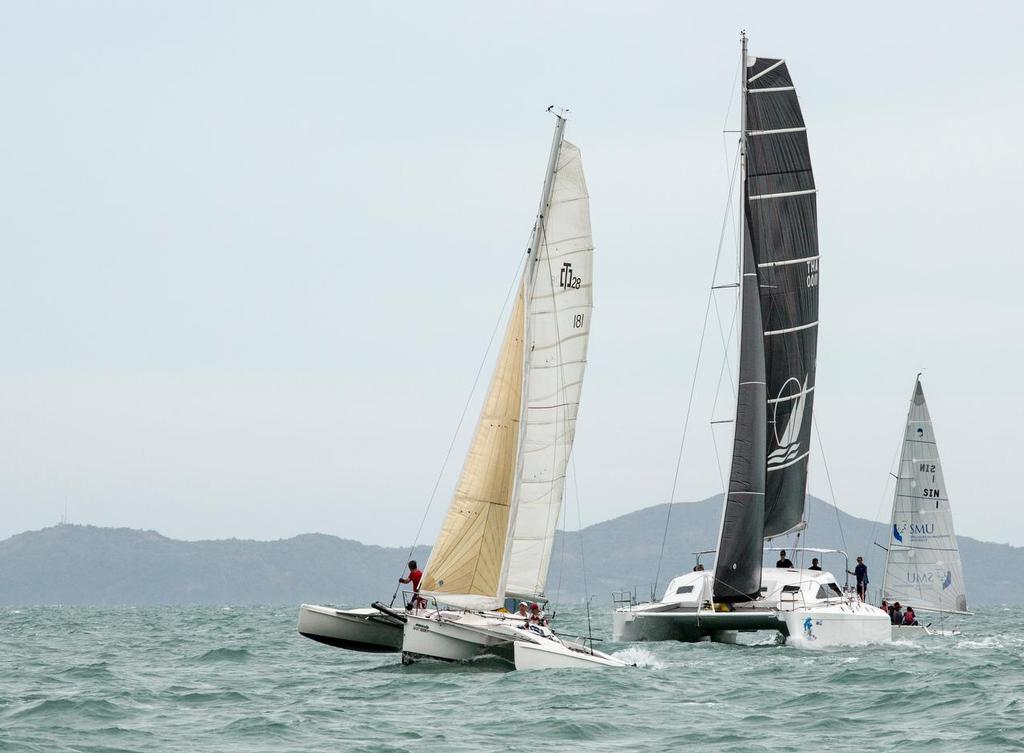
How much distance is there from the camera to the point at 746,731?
77.0ft

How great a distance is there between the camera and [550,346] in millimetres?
→ 32469

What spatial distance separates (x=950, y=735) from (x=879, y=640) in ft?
62.2

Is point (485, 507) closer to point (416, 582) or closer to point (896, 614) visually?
point (416, 582)

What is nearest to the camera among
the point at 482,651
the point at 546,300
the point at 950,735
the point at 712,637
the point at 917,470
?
the point at 950,735

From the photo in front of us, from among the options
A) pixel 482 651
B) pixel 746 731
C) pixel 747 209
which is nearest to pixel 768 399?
pixel 747 209

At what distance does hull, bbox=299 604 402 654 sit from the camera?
30734 millimetres

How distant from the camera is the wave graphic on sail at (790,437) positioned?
44.6 meters

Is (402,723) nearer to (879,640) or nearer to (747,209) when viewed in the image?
(879,640)

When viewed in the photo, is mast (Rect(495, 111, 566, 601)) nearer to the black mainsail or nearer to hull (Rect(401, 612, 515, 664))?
hull (Rect(401, 612, 515, 664))

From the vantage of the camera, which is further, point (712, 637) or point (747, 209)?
point (747, 209)

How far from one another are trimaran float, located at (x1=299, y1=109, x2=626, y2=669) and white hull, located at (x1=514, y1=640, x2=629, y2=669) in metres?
0.03

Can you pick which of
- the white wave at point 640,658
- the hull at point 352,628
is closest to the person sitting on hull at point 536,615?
the white wave at point 640,658

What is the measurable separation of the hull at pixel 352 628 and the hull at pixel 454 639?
1222 millimetres

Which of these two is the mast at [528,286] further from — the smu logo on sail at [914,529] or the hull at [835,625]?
the smu logo on sail at [914,529]
